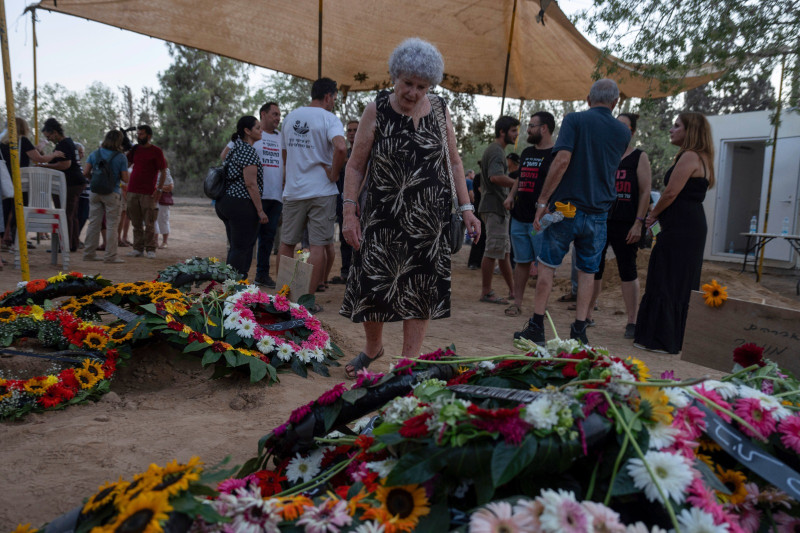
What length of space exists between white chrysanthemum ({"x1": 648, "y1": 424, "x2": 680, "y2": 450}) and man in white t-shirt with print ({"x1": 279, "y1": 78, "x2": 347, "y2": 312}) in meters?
4.09

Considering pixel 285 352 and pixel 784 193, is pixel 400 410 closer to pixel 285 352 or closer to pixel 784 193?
pixel 285 352

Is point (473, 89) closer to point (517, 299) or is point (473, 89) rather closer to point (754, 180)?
point (517, 299)

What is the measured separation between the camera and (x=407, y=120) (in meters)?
3.02

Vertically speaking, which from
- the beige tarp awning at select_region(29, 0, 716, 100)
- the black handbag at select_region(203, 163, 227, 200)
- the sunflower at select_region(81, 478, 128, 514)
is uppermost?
the beige tarp awning at select_region(29, 0, 716, 100)

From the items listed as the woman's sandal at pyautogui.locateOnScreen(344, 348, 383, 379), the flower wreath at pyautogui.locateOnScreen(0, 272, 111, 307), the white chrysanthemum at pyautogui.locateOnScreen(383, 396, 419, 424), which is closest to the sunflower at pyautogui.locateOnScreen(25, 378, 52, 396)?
the flower wreath at pyautogui.locateOnScreen(0, 272, 111, 307)

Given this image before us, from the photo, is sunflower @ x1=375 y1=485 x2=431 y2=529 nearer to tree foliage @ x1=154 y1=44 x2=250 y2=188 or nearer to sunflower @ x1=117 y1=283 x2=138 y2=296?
sunflower @ x1=117 y1=283 x2=138 y2=296

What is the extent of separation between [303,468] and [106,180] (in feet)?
23.6

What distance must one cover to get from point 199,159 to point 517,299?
1385 inches

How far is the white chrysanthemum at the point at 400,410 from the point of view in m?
1.32

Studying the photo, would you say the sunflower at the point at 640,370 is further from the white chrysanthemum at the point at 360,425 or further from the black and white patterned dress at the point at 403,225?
the black and white patterned dress at the point at 403,225

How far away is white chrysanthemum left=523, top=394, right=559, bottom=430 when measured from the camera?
115 cm

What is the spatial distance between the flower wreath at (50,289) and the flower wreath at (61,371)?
0.19m

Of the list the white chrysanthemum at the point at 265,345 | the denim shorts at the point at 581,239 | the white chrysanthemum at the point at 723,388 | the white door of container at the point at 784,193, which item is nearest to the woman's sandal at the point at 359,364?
the white chrysanthemum at the point at 265,345

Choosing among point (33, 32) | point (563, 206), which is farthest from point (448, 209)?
point (33, 32)
